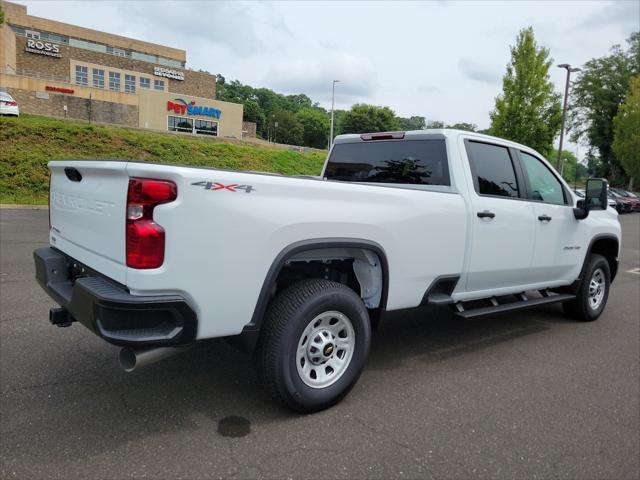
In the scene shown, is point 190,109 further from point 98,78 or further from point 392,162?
point 392,162

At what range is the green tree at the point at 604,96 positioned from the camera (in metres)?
49.8

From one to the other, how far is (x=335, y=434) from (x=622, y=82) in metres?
57.9

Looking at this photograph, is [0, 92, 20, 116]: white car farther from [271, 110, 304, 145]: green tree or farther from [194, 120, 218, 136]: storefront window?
[271, 110, 304, 145]: green tree

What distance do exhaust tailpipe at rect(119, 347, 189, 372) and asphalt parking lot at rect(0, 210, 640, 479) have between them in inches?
19.3

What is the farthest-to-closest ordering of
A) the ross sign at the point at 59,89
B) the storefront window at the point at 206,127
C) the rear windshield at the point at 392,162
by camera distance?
the storefront window at the point at 206,127, the ross sign at the point at 59,89, the rear windshield at the point at 392,162

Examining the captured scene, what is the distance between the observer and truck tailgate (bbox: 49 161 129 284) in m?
2.61

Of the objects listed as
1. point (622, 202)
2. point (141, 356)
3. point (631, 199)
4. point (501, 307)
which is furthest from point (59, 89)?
point (141, 356)

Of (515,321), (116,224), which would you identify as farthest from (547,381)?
(116,224)

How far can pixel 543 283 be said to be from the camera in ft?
16.7

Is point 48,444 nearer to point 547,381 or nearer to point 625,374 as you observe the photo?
point 547,381

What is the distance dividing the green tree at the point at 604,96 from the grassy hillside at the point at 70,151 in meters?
38.5

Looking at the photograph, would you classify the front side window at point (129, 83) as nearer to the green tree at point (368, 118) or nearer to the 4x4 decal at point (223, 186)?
the green tree at point (368, 118)

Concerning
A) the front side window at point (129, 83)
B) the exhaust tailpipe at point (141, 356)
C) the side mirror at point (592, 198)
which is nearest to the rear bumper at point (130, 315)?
the exhaust tailpipe at point (141, 356)

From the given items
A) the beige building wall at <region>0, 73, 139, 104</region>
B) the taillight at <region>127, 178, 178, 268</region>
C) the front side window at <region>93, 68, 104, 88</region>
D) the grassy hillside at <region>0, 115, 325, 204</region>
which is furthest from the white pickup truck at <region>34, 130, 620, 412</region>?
the front side window at <region>93, 68, 104, 88</region>
